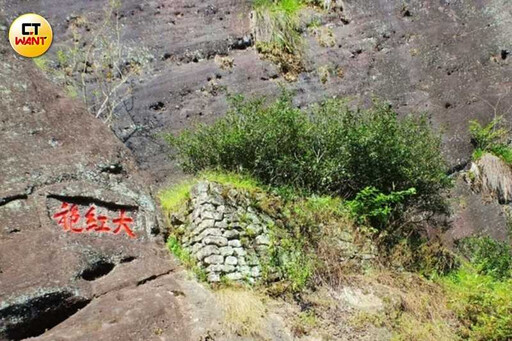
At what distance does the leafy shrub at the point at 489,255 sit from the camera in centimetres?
871

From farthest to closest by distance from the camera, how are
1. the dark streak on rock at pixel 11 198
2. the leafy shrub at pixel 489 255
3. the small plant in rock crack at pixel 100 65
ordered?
the small plant in rock crack at pixel 100 65, the leafy shrub at pixel 489 255, the dark streak on rock at pixel 11 198

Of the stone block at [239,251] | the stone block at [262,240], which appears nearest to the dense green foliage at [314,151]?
the stone block at [262,240]

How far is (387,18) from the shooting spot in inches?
474

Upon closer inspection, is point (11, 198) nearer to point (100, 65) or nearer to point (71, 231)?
point (71, 231)

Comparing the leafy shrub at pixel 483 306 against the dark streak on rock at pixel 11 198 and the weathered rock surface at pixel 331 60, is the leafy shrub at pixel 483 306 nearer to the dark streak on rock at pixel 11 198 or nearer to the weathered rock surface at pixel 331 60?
the weathered rock surface at pixel 331 60

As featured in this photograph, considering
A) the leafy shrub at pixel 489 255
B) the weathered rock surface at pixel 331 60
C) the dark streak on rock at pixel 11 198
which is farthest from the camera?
the weathered rock surface at pixel 331 60

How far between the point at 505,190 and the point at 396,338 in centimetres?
500

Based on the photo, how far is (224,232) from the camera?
7211mm

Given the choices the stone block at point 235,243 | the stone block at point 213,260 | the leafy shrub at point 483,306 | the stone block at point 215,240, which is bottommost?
the leafy shrub at point 483,306

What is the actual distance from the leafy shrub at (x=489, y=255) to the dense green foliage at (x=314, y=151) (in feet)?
4.01

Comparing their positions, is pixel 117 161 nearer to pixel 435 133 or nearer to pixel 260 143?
pixel 260 143

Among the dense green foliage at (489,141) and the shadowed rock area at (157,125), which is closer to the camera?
the shadowed rock area at (157,125)

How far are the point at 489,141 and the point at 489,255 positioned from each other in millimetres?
2797

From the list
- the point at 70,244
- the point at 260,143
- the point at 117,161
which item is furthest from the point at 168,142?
the point at 70,244
